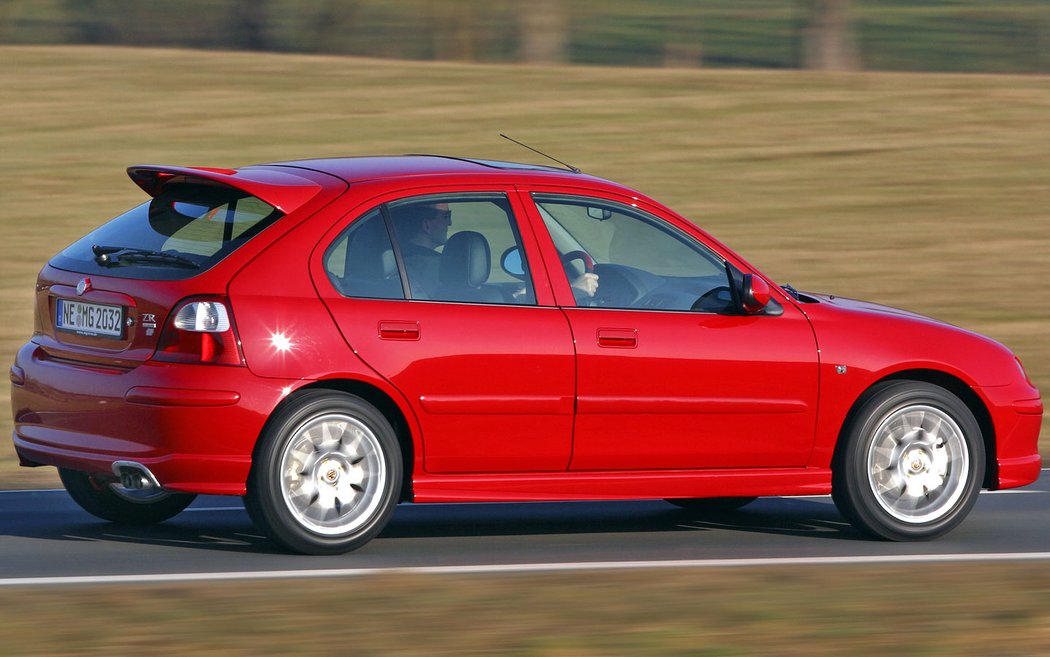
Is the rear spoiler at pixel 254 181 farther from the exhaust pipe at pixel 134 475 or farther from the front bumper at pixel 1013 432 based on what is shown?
the front bumper at pixel 1013 432

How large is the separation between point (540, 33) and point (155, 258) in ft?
68.3

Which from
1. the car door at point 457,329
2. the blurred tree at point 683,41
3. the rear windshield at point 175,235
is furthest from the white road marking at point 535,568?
the blurred tree at point 683,41

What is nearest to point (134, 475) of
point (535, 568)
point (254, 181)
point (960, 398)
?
point (254, 181)

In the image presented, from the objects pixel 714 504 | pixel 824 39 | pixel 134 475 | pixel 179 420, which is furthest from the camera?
pixel 824 39

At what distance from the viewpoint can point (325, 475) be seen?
24.2ft

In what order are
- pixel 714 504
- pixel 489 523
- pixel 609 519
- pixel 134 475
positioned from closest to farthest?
pixel 134 475 < pixel 489 523 < pixel 609 519 < pixel 714 504

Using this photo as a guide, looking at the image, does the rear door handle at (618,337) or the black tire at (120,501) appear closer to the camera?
the rear door handle at (618,337)

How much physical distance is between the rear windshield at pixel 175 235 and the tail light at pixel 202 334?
0.19 m

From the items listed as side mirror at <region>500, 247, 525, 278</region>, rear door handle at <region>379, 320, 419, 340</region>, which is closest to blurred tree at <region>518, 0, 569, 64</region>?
side mirror at <region>500, 247, 525, 278</region>

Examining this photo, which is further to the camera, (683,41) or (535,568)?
(683,41)

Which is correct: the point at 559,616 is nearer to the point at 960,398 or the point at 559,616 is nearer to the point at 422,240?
the point at 422,240

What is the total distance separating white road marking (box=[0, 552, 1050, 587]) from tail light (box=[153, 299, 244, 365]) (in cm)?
88

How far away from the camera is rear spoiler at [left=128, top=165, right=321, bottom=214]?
751 cm

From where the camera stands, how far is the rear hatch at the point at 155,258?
7.25 m
